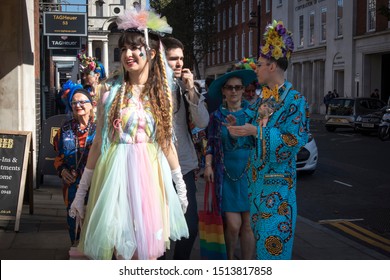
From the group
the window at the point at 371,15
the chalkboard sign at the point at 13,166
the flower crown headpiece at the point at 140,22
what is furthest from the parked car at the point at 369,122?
the flower crown headpiece at the point at 140,22

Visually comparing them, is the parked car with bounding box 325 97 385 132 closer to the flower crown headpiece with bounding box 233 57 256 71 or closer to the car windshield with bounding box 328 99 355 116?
the car windshield with bounding box 328 99 355 116

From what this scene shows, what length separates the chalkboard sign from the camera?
7012 mm

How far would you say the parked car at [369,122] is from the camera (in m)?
23.6

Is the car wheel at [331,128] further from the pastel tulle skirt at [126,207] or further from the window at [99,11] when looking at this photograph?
the window at [99,11]

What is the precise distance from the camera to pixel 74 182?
5.30 m

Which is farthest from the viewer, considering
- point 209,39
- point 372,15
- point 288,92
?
point 209,39

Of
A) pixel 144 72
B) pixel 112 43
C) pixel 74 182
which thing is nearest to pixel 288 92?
pixel 144 72

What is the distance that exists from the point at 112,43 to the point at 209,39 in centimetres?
5813

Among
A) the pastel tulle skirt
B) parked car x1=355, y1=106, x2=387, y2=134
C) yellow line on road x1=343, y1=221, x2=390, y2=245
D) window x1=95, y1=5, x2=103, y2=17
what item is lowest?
yellow line on road x1=343, y1=221, x2=390, y2=245

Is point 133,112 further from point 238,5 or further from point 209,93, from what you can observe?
point 238,5

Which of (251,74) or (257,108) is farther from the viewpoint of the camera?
(251,74)

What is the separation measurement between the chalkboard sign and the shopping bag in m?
2.70

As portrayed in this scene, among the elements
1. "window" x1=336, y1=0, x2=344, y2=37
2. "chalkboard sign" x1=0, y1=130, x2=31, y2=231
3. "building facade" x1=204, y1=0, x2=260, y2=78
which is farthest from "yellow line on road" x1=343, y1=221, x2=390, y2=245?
"building facade" x1=204, y1=0, x2=260, y2=78

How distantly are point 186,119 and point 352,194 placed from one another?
6.54m
